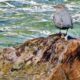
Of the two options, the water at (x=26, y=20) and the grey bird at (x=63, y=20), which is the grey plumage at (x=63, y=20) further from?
the water at (x=26, y=20)

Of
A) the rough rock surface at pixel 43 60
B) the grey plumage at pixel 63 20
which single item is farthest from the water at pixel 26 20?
the grey plumage at pixel 63 20

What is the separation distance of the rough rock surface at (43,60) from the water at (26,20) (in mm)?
8124

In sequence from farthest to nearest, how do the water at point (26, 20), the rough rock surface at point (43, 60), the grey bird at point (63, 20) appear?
1. the water at point (26, 20)
2. the grey bird at point (63, 20)
3. the rough rock surface at point (43, 60)

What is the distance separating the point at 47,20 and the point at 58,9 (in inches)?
532

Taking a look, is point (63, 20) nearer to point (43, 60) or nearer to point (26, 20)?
point (43, 60)

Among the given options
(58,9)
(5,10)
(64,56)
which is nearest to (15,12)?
(5,10)

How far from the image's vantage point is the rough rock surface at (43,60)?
9.76m

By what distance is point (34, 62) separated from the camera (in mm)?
11602

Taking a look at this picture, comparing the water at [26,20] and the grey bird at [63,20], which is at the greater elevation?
the grey bird at [63,20]

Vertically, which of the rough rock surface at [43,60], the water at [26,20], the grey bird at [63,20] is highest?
the grey bird at [63,20]

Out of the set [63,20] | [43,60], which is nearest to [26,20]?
[63,20]

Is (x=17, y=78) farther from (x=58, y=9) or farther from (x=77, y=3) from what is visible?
(x=77, y=3)

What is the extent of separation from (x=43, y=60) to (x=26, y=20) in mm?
14699

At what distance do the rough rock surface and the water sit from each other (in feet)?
26.7
